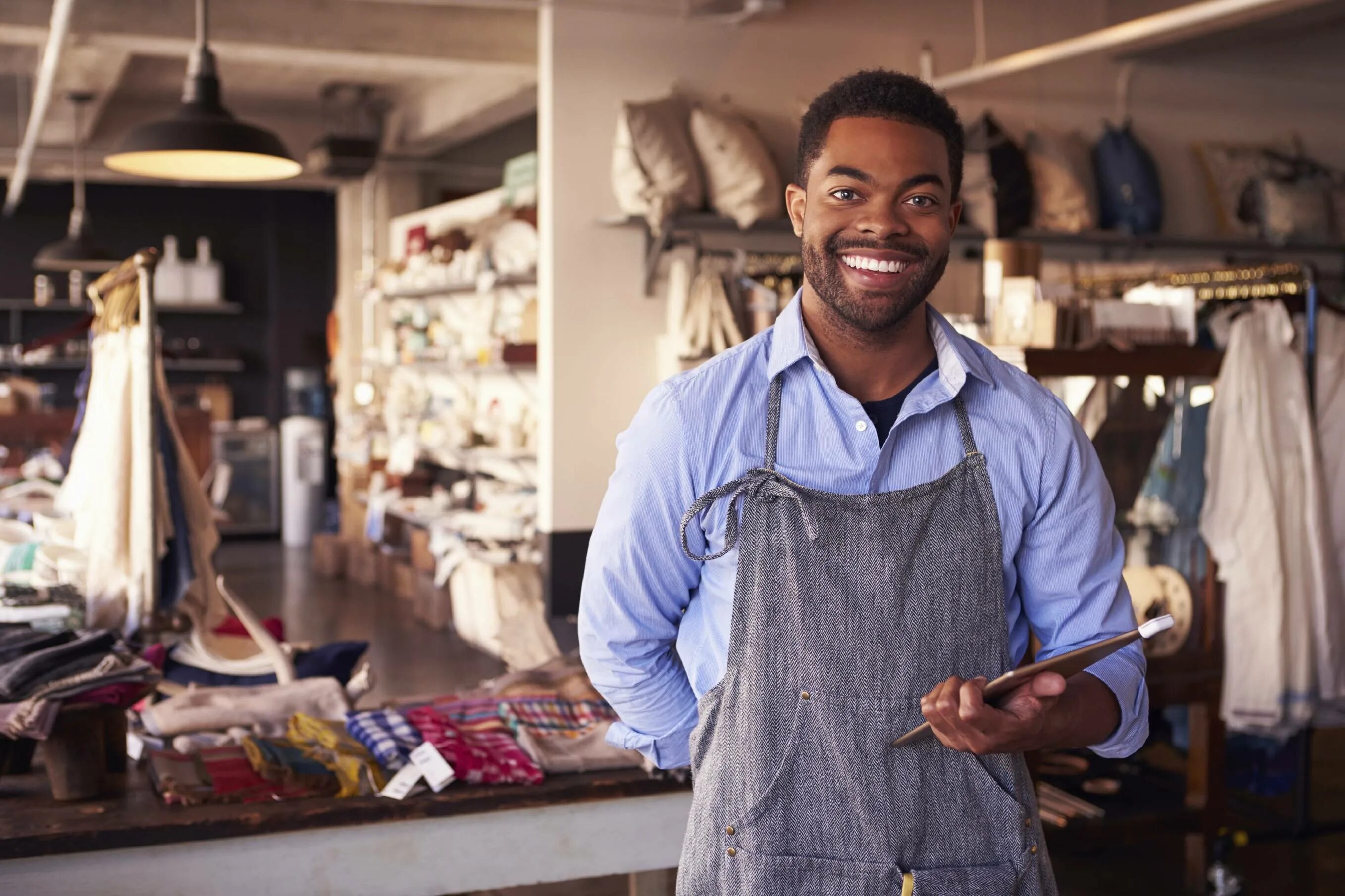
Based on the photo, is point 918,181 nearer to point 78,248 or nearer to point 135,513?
point 135,513

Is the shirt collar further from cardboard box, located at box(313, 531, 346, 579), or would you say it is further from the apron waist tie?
cardboard box, located at box(313, 531, 346, 579)

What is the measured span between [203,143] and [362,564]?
18.6ft

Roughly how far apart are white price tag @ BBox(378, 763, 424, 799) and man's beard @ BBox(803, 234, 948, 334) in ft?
5.67

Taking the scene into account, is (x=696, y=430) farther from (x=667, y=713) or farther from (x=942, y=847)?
(x=942, y=847)

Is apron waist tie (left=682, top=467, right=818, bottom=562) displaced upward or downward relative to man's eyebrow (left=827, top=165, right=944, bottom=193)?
downward

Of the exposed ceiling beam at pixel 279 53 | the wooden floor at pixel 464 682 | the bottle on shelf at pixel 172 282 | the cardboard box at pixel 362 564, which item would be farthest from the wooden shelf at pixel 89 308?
the exposed ceiling beam at pixel 279 53

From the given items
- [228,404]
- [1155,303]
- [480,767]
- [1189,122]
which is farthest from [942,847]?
[228,404]

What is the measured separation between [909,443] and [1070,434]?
21 centimetres

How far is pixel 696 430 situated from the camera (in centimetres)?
167

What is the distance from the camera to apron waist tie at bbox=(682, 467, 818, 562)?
1.63m

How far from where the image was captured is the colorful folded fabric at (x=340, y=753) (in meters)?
2.98

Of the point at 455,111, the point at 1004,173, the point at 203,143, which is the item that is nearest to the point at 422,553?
the point at 455,111

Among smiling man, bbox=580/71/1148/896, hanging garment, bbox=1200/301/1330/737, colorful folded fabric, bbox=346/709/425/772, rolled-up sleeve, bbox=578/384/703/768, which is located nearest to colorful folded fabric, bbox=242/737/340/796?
colorful folded fabric, bbox=346/709/425/772

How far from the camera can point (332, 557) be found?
392 inches
